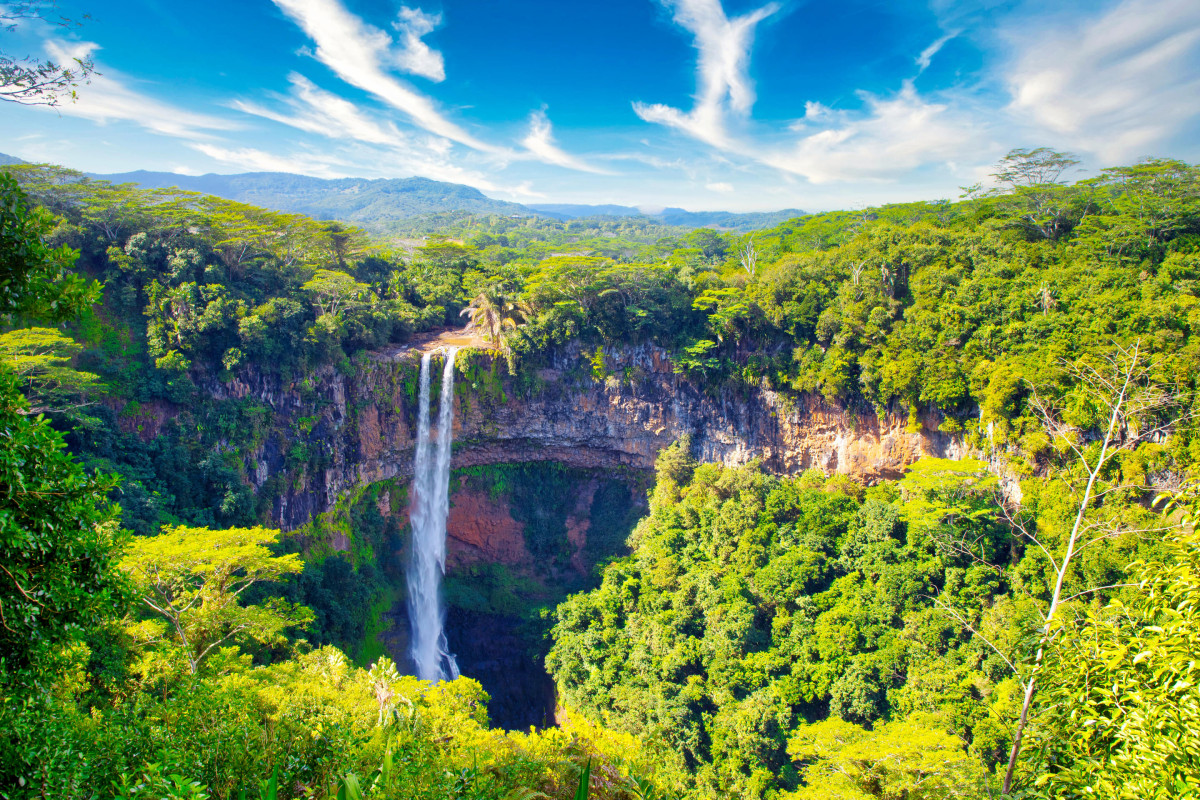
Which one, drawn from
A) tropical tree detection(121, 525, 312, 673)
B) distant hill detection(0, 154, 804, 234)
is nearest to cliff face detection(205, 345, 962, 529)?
tropical tree detection(121, 525, 312, 673)

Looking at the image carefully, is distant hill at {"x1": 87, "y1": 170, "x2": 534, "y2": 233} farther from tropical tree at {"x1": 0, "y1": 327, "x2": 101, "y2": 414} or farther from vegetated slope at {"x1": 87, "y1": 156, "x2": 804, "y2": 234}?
tropical tree at {"x1": 0, "y1": 327, "x2": 101, "y2": 414}

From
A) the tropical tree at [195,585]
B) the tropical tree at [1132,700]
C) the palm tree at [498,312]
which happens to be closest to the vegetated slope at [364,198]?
the palm tree at [498,312]

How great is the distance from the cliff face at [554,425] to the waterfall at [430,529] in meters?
0.58

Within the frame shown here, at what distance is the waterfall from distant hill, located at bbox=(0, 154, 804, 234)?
7153cm

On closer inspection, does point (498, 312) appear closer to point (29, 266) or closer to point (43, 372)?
point (43, 372)

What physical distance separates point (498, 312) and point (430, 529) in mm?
10284

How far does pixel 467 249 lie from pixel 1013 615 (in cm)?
2787

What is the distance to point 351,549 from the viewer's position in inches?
877

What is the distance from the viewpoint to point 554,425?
2597 cm

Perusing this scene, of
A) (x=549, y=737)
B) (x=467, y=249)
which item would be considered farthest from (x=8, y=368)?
(x=467, y=249)

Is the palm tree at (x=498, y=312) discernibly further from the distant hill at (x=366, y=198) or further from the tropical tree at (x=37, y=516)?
the distant hill at (x=366, y=198)

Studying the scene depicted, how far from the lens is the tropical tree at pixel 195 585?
1072 cm

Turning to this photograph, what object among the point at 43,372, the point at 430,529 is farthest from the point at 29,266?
the point at 430,529

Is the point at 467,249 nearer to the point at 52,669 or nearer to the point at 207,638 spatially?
the point at 207,638
